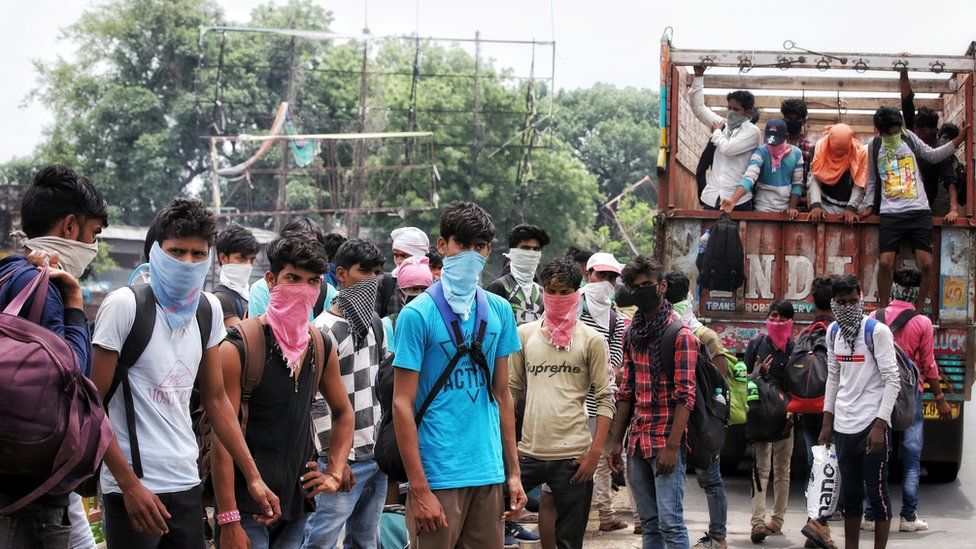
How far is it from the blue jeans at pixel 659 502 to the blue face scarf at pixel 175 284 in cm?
299

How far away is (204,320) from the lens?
3928mm

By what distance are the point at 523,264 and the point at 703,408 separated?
1733 mm

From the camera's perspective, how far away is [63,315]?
10.9 feet

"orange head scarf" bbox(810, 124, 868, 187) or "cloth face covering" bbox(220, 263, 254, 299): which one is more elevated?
"orange head scarf" bbox(810, 124, 868, 187)

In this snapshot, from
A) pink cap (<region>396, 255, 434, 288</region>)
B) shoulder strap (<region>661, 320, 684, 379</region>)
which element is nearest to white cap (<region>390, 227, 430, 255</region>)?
pink cap (<region>396, 255, 434, 288</region>)

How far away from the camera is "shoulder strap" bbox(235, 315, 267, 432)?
13.5 ft

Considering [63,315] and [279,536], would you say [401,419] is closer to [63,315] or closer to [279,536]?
[279,536]

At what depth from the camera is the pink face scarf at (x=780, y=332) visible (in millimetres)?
8344

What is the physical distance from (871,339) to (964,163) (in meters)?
3.93

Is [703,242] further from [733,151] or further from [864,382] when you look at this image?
[864,382]

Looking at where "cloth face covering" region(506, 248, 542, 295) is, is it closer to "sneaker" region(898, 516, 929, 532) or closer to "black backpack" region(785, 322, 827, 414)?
"black backpack" region(785, 322, 827, 414)

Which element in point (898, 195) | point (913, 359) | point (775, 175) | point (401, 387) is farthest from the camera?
point (775, 175)

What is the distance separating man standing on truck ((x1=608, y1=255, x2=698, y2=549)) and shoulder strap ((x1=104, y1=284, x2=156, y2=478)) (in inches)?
116

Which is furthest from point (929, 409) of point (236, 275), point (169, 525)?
point (169, 525)
